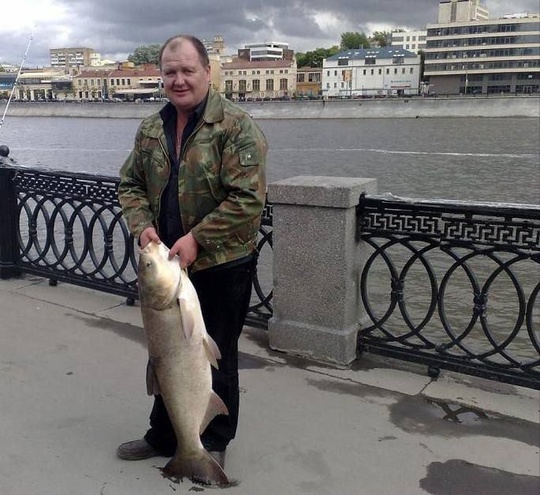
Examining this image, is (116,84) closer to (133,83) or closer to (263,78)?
(133,83)

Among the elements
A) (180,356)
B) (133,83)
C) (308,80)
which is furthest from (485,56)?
(180,356)

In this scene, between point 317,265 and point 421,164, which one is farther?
point 421,164

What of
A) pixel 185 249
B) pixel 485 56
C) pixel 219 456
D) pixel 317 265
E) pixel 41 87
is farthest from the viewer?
pixel 41 87

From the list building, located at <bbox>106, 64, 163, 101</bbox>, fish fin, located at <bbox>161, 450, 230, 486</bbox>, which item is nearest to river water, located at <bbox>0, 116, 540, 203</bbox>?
fish fin, located at <bbox>161, 450, 230, 486</bbox>

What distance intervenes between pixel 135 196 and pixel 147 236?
31 centimetres

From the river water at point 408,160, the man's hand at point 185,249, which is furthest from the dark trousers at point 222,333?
the river water at point 408,160

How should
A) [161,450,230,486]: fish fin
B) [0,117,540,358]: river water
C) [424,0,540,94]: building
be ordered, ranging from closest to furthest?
1. [161,450,230,486]: fish fin
2. [0,117,540,358]: river water
3. [424,0,540,94]: building

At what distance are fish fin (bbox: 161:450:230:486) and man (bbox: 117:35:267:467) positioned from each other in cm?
18

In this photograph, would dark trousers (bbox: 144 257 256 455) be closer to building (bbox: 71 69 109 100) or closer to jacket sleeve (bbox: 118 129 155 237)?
jacket sleeve (bbox: 118 129 155 237)

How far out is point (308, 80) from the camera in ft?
488

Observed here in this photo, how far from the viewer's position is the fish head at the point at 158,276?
8.84ft

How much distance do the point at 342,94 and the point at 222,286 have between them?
429ft

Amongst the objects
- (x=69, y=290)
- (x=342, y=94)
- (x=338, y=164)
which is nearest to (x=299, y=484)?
(x=69, y=290)

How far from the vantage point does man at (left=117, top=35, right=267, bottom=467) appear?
284 centimetres
